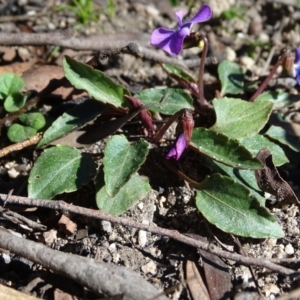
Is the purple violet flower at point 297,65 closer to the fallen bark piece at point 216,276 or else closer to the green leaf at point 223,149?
the green leaf at point 223,149

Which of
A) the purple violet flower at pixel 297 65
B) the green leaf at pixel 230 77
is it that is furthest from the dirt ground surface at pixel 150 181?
the purple violet flower at pixel 297 65

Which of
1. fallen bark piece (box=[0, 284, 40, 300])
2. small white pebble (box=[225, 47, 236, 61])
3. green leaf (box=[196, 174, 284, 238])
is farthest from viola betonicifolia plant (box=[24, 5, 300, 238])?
small white pebble (box=[225, 47, 236, 61])

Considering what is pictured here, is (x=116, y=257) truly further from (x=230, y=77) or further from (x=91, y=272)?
(x=230, y=77)

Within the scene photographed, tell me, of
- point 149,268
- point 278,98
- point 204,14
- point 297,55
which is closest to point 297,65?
point 297,55

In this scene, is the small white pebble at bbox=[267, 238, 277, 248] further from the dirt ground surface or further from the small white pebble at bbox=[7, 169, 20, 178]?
the small white pebble at bbox=[7, 169, 20, 178]

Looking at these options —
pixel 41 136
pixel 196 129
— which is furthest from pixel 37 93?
pixel 196 129
